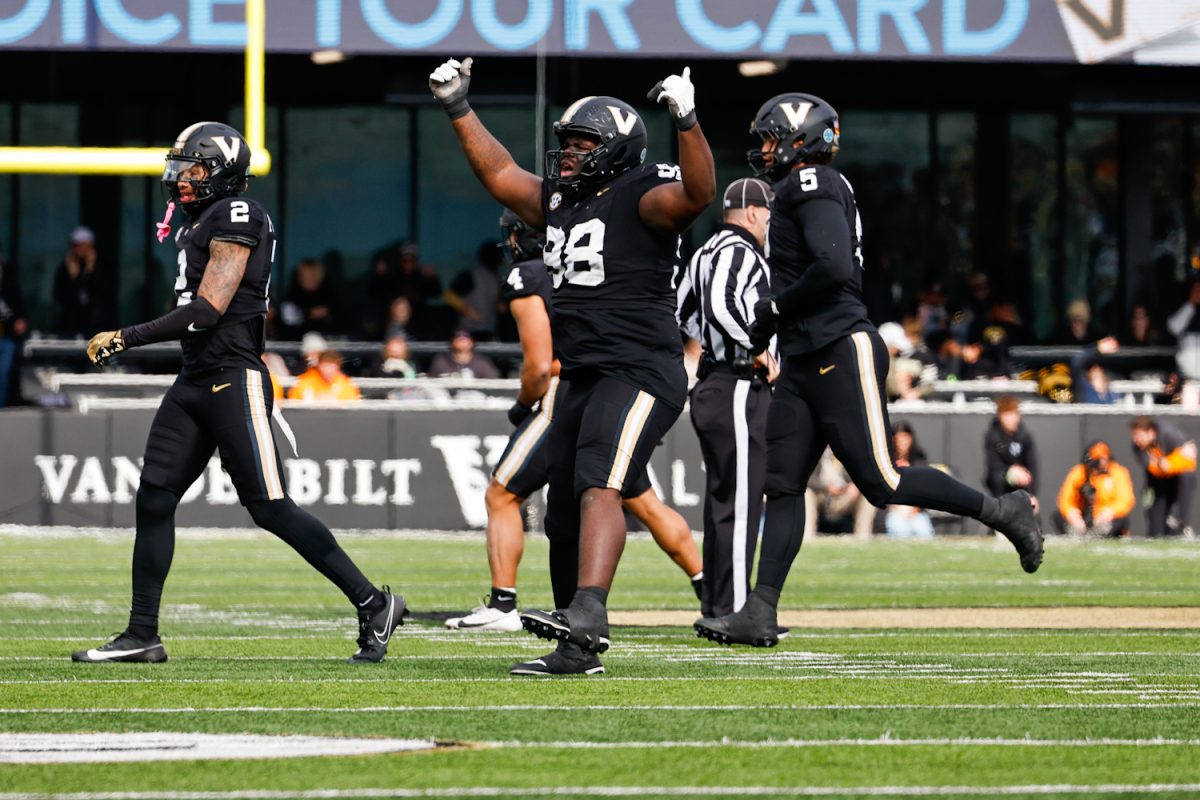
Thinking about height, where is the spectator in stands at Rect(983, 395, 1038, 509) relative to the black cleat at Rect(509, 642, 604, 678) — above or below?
above

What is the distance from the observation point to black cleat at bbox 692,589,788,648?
809 cm

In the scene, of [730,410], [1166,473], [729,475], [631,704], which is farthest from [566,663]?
[1166,473]

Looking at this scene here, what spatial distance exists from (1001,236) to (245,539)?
12.2 meters

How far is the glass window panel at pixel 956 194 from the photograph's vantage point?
26.5 meters

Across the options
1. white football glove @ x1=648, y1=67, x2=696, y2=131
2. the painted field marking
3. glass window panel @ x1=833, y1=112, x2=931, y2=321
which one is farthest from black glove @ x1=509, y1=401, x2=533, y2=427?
glass window panel @ x1=833, y1=112, x2=931, y2=321

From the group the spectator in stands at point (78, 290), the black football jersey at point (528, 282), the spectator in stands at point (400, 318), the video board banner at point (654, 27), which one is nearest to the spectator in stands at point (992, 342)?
the video board banner at point (654, 27)

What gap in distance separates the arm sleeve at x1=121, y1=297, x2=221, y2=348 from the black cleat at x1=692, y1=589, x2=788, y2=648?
6.95 ft

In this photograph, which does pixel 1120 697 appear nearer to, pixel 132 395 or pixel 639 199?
pixel 639 199

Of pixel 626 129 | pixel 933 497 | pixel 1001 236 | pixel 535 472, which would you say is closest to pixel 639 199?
pixel 626 129

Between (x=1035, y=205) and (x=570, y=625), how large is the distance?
2069 cm

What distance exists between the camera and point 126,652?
755cm

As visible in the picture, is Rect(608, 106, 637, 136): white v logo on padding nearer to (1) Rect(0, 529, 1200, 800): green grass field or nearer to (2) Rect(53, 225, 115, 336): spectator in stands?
(1) Rect(0, 529, 1200, 800): green grass field

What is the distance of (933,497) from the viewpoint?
8.08 metres

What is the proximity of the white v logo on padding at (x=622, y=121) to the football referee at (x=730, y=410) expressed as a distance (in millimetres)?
1798
